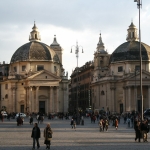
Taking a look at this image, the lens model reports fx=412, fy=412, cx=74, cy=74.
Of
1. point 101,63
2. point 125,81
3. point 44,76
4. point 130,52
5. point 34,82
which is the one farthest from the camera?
point 101,63

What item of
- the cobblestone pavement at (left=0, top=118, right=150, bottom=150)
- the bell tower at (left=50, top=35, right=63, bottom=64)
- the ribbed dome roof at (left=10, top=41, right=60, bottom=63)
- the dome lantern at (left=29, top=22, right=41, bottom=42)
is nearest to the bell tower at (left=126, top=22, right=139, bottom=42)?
the bell tower at (left=50, top=35, right=63, bottom=64)

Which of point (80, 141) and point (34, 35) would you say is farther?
point (34, 35)

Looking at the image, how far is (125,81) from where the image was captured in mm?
95625

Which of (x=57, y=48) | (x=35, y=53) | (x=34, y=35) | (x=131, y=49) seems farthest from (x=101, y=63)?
(x=35, y=53)

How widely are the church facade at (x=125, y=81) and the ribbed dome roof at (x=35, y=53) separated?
1458 cm

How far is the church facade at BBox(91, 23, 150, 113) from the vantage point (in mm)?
94081

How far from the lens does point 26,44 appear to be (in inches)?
3935

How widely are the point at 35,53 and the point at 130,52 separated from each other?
2285 cm

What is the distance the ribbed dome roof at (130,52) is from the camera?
98.9 metres

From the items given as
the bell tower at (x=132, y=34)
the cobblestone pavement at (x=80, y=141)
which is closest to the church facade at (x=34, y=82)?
the bell tower at (x=132, y=34)

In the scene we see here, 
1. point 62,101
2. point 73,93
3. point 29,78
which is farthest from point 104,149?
point 73,93

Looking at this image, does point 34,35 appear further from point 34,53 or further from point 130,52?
point 130,52

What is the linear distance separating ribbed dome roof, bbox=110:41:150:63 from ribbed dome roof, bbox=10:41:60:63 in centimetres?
1538

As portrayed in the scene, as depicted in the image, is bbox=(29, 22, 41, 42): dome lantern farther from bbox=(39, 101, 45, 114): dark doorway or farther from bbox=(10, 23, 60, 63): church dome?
bbox=(39, 101, 45, 114): dark doorway
